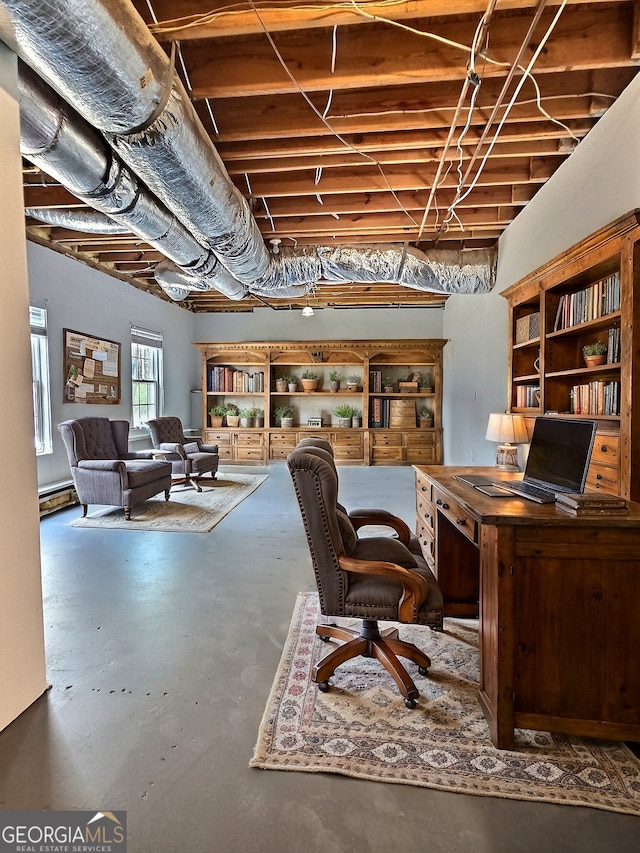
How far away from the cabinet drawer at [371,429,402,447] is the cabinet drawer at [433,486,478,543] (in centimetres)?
512

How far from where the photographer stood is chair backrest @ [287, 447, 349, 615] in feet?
5.49

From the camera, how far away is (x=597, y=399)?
2266 millimetres

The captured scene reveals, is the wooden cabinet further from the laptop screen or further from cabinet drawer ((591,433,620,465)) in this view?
the laptop screen

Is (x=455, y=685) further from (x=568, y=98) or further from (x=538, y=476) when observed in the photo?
(x=568, y=98)

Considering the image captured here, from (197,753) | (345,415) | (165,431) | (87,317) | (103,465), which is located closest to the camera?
(197,753)

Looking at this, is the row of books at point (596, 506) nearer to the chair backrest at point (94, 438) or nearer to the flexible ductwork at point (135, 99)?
the flexible ductwork at point (135, 99)

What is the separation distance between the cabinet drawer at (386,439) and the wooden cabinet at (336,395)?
0.7 inches

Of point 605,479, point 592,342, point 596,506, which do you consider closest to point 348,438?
point 592,342

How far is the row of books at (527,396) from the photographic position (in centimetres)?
310

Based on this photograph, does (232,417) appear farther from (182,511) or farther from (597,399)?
(597,399)

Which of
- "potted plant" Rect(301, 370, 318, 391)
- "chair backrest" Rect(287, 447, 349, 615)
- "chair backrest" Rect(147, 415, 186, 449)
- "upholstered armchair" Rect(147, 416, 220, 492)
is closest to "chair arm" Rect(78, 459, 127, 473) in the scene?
"upholstered armchair" Rect(147, 416, 220, 492)

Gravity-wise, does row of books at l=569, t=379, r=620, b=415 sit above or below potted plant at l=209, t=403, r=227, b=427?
above

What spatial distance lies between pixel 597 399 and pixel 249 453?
19.7 feet

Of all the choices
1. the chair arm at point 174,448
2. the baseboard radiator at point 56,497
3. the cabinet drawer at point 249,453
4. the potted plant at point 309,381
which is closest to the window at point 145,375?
the chair arm at point 174,448
